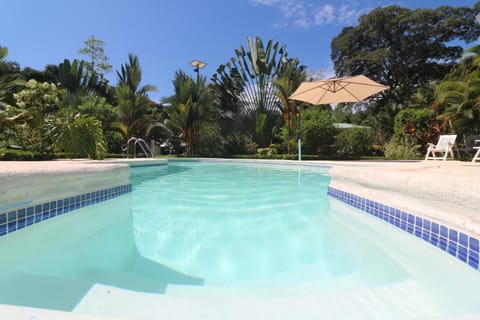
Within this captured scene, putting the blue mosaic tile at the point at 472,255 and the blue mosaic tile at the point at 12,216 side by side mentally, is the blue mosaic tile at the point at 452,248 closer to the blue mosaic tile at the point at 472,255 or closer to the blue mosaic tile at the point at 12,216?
the blue mosaic tile at the point at 472,255

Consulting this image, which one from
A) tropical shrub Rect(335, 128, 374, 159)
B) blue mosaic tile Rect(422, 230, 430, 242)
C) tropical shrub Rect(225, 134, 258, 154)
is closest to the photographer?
blue mosaic tile Rect(422, 230, 430, 242)

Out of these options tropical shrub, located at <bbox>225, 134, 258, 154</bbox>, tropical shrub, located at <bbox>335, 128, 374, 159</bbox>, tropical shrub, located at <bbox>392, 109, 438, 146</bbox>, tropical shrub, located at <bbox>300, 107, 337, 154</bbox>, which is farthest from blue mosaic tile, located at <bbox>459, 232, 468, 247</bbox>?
tropical shrub, located at <bbox>225, 134, 258, 154</bbox>

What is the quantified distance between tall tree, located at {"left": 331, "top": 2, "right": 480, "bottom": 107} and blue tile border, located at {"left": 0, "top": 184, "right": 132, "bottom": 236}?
2323 centimetres

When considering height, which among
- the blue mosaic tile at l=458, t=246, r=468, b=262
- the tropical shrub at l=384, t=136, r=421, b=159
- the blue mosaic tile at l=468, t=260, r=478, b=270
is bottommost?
the blue mosaic tile at l=468, t=260, r=478, b=270

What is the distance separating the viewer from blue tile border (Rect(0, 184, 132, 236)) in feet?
6.95

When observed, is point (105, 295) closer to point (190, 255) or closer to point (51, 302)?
point (51, 302)

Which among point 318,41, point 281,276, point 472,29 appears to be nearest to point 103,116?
point 281,276

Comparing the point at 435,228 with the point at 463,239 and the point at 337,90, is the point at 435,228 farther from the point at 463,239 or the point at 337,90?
the point at 337,90

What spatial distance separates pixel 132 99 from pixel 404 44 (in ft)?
72.1

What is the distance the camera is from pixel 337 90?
9.99 metres

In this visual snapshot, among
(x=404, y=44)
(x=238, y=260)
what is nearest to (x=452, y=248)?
(x=238, y=260)

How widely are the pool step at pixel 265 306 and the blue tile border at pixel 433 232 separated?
44 centimetres

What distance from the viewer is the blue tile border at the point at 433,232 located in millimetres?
1640

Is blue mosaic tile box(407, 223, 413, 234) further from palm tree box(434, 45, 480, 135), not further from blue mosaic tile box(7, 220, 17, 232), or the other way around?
palm tree box(434, 45, 480, 135)
